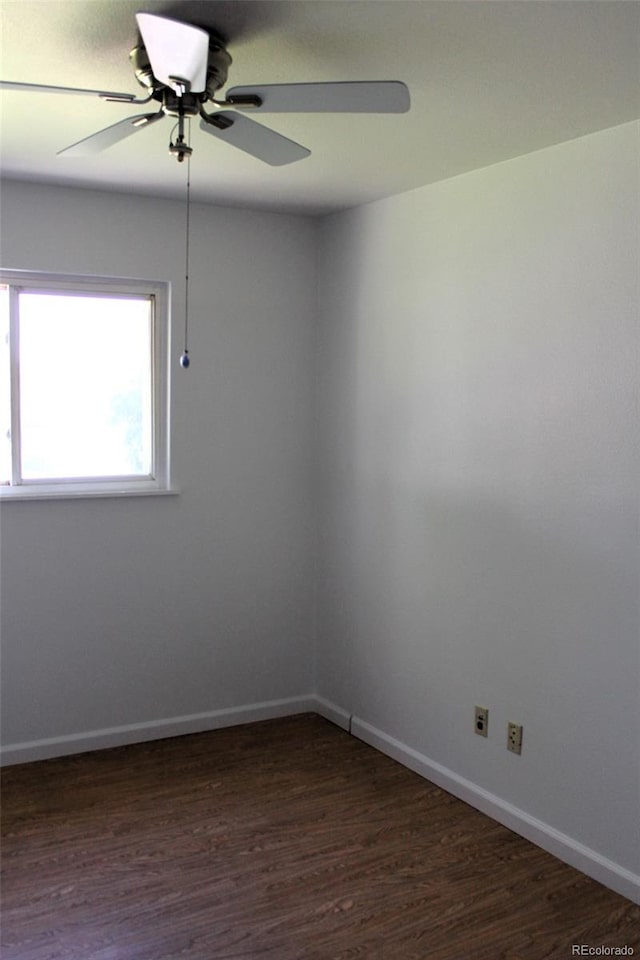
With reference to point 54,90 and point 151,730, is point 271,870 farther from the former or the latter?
point 54,90

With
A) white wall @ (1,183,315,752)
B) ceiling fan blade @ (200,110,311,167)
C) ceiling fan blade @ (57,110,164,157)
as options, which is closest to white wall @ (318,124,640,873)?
white wall @ (1,183,315,752)

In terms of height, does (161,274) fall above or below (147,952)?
above

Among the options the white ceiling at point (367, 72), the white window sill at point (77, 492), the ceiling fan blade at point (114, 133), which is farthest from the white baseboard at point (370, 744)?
the ceiling fan blade at point (114, 133)

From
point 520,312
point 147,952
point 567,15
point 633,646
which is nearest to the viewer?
point 567,15

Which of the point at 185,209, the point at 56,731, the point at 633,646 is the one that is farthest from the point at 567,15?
the point at 56,731

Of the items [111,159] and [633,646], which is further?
[111,159]

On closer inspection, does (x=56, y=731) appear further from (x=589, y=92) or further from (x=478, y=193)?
(x=589, y=92)

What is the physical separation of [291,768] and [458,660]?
2.91 ft

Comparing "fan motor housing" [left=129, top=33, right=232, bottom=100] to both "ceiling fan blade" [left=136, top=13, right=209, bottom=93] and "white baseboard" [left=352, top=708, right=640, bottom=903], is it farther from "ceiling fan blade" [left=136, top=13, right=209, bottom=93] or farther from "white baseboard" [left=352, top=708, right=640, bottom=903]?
"white baseboard" [left=352, top=708, right=640, bottom=903]

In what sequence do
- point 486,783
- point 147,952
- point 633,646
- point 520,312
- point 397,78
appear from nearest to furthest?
point 397,78
point 147,952
point 633,646
point 520,312
point 486,783

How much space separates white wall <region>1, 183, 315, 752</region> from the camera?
353 centimetres

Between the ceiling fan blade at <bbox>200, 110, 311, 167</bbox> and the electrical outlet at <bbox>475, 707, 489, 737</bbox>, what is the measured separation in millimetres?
2087

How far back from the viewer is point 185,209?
3.73m

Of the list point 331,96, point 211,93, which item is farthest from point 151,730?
point 331,96
